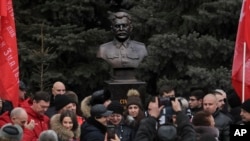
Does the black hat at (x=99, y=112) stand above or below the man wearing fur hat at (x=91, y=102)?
above

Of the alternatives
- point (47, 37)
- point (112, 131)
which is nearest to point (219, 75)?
point (47, 37)

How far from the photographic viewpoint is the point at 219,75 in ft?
59.3

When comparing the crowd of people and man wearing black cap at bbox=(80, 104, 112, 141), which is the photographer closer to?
the crowd of people

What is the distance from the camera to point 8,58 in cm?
1364

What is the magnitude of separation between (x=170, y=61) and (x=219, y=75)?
129cm

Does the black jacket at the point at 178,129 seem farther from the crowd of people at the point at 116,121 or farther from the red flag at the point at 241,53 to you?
the red flag at the point at 241,53

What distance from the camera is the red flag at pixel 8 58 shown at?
13.5m

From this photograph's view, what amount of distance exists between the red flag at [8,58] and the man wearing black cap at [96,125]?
2586mm

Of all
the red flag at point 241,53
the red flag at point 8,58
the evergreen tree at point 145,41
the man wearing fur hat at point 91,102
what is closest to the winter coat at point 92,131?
the man wearing fur hat at point 91,102

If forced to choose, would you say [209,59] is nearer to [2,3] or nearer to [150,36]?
[150,36]

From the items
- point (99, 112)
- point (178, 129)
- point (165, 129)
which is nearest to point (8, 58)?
point (99, 112)

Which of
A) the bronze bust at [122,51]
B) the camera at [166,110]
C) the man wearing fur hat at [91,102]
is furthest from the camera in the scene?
the bronze bust at [122,51]

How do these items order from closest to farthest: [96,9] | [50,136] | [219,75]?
[50,136], [219,75], [96,9]

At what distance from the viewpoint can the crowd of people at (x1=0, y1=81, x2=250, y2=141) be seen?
9.70m
